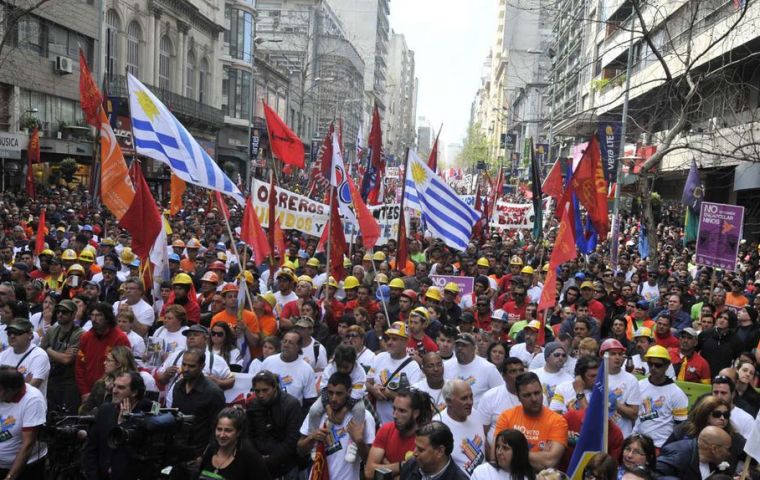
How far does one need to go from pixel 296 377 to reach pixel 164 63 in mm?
39049

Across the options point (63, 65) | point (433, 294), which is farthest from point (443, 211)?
point (63, 65)

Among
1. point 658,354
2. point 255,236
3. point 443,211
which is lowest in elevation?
point 658,354

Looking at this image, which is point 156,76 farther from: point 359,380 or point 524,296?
point 359,380

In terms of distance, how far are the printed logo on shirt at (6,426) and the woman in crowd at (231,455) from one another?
1525 mm

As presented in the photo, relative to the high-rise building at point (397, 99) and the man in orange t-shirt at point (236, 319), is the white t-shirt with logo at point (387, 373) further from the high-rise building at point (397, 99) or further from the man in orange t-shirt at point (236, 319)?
the high-rise building at point (397, 99)

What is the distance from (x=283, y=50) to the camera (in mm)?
74875

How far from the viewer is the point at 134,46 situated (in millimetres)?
38719

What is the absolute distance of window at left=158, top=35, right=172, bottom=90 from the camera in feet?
138

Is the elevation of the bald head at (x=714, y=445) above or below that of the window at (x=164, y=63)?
below

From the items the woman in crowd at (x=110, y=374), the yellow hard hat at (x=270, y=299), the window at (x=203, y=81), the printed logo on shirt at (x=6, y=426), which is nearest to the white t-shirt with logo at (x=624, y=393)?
the woman in crowd at (x=110, y=374)

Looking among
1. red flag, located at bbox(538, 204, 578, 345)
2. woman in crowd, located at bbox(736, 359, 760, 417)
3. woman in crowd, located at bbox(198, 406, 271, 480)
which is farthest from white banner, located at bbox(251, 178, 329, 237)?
woman in crowd, located at bbox(198, 406, 271, 480)

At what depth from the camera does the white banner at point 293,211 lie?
12.7m

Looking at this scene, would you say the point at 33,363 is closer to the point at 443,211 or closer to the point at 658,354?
the point at 658,354

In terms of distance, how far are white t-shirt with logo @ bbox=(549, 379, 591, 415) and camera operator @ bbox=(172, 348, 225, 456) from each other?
2.55 metres
